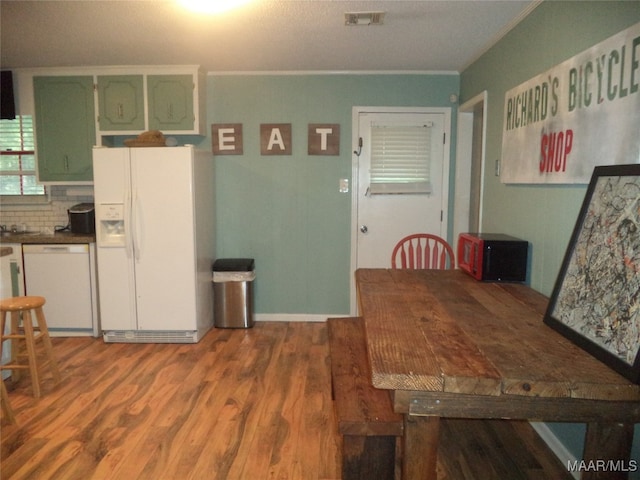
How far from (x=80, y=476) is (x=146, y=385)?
95 cm

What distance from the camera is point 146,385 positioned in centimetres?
296

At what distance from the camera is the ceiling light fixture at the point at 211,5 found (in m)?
2.50

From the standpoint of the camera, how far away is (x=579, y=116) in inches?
78.0

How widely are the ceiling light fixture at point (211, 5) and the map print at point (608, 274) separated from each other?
6.93 feet

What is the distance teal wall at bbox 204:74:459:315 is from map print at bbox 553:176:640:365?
108 inches

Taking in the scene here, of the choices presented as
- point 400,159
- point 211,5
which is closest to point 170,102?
point 211,5

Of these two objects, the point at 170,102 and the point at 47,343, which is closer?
the point at 47,343

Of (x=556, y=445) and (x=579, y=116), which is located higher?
(x=579, y=116)

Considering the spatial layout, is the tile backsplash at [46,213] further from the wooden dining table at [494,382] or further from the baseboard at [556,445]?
the baseboard at [556,445]

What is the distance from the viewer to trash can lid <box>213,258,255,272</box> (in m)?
4.00

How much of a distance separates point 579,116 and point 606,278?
92cm

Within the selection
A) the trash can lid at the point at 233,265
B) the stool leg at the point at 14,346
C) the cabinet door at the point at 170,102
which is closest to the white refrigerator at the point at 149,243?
the trash can lid at the point at 233,265

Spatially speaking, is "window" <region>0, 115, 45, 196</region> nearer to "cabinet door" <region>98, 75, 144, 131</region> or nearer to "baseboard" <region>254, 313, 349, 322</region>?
"cabinet door" <region>98, 75, 144, 131</region>

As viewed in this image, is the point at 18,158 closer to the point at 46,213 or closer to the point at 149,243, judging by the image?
the point at 46,213
